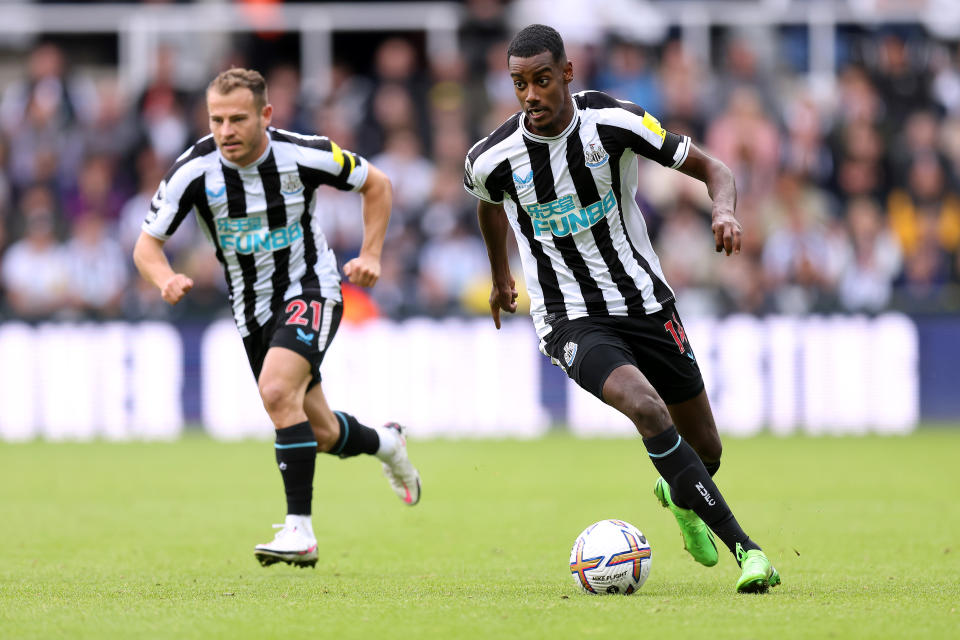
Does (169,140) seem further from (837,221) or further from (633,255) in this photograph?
(633,255)

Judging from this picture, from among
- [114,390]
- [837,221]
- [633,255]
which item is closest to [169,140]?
[114,390]

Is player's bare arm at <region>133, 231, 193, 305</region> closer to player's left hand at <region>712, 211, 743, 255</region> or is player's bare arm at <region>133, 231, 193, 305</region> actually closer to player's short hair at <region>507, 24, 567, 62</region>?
player's short hair at <region>507, 24, 567, 62</region>

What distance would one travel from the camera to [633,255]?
6.18 m

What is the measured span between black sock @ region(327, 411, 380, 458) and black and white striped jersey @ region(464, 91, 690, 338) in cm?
169

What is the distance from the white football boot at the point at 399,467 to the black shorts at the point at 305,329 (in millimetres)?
793

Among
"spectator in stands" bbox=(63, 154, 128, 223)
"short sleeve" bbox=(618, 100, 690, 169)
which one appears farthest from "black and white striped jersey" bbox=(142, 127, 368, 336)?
"spectator in stands" bbox=(63, 154, 128, 223)

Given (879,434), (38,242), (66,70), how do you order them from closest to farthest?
(879,434) → (38,242) → (66,70)

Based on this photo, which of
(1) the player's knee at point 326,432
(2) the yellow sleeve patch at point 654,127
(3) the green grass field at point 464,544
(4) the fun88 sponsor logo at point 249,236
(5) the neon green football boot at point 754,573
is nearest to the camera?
(3) the green grass field at point 464,544

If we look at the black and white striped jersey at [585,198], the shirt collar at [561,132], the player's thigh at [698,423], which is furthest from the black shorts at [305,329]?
the player's thigh at [698,423]

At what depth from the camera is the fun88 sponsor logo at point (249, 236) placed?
6.98 meters

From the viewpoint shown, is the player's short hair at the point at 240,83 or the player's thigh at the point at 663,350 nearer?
the player's thigh at the point at 663,350

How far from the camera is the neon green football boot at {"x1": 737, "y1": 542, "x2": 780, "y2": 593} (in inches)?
215

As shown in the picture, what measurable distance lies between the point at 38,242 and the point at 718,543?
33.3 ft

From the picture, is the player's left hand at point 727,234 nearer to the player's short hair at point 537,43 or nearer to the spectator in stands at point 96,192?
the player's short hair at point 537,43
